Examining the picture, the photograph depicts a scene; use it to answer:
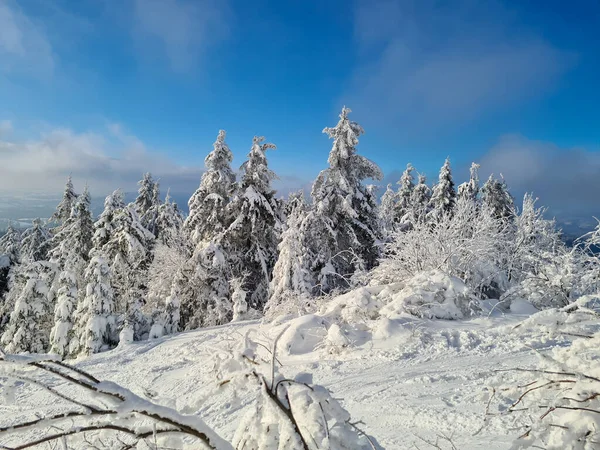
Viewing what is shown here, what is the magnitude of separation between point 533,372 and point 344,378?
425 cm

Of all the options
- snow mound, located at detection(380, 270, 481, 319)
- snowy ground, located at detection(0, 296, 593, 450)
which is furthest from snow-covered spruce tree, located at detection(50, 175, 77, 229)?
snow mound, located at detection(380, 270, 481, 319)

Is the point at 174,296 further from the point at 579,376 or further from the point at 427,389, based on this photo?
the point at 579,376

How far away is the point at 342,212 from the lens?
16656 mm

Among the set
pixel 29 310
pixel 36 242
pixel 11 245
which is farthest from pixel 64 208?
pixel 29 310

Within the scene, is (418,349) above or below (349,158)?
below

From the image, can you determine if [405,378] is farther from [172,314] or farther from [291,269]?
[172,314]

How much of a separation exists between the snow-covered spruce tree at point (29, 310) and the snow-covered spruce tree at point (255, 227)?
9.51 meters

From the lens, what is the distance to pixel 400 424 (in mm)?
3973

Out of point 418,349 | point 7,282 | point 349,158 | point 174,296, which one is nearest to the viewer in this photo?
point 418,349

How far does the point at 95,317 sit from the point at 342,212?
11566 millimetres

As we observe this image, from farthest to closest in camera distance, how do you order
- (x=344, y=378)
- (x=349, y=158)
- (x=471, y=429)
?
(x=349, y=158) < (x=344, y=378) < (x=471, y=429)

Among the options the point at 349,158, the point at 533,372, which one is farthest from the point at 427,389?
the point at 349,158

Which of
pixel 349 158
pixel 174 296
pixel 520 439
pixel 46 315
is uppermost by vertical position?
pixel 349 158

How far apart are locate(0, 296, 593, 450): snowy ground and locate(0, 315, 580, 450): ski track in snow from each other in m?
0.01
